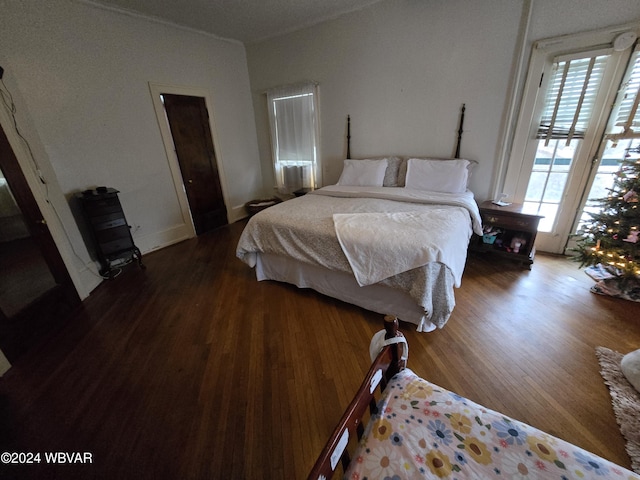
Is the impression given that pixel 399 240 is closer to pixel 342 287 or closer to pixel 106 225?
pixel 342 287

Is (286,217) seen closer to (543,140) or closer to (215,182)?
(215,182)

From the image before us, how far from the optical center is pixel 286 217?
2.22 metres

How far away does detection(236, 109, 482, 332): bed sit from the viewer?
1.64 m

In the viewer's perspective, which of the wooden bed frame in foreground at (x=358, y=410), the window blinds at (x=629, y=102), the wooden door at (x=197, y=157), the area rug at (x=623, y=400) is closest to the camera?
the wooden bed frame in foreground at (x=358, y=410)

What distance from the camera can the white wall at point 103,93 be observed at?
7.43 ft

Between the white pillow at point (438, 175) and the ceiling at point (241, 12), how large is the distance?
1994 mm

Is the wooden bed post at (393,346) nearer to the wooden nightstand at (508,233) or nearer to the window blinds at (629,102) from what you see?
the wooden nightstand at (508,233)

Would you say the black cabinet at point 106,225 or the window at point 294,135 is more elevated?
the window at point 294,135

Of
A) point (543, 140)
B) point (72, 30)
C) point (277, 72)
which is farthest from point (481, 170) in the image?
point (72, 30)

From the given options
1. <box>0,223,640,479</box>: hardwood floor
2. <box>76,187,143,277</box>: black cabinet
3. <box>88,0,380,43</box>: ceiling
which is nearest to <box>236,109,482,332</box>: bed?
<box>0,223,640,479</box>: hardwood floor

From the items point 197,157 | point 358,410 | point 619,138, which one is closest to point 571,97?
point 619,138

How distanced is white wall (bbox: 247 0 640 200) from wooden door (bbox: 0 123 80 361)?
325cm

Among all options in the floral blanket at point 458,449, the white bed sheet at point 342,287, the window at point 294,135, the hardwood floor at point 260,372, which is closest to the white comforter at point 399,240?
the white bed sheet at point 342,287

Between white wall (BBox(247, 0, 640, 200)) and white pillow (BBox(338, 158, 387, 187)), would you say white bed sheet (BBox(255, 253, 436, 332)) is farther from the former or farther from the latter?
white wall (BBox(247, 0, 640, 200))
